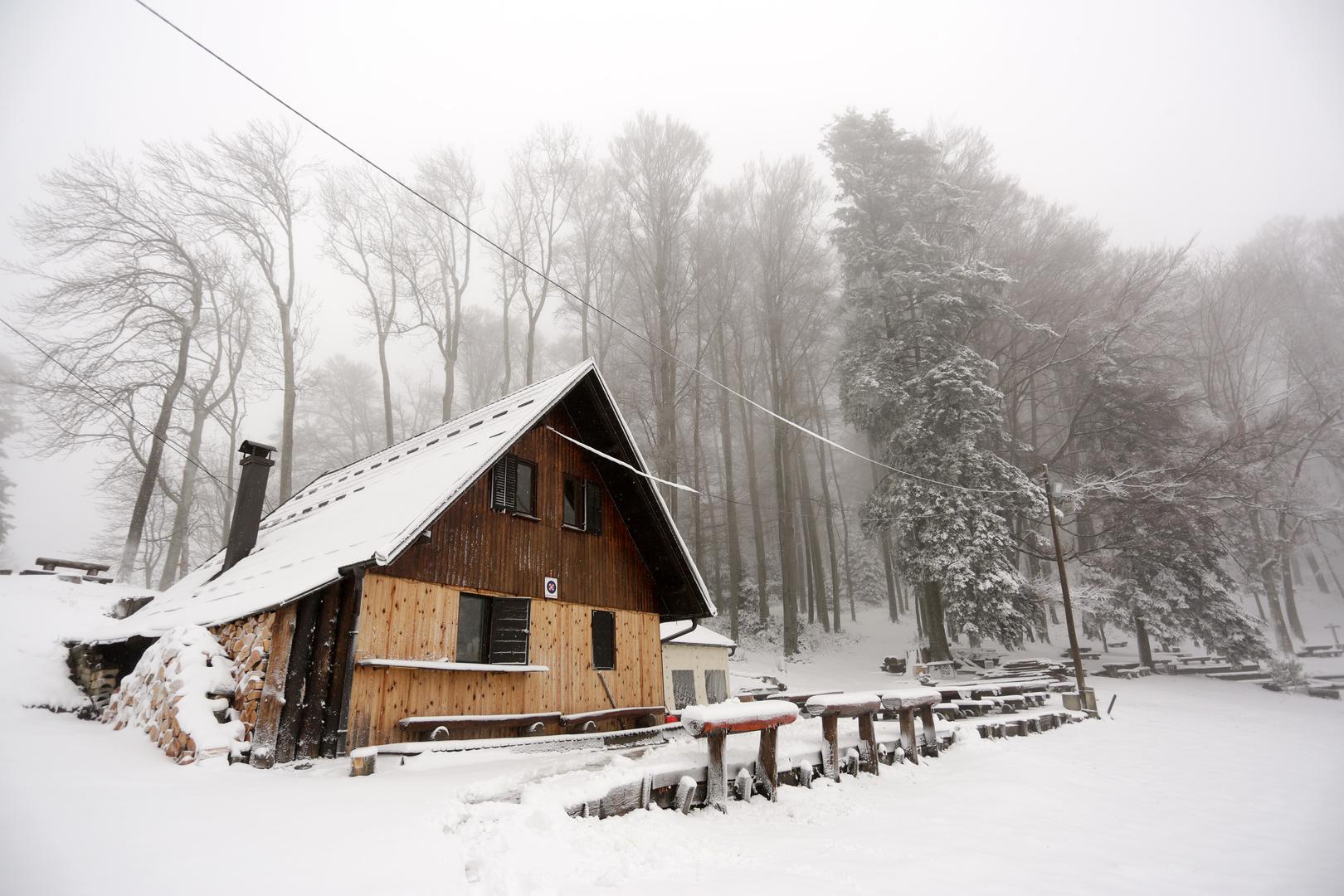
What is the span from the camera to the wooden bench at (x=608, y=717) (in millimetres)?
10766

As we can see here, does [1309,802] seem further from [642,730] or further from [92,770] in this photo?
[92,770]

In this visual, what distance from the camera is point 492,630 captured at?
33.3 feet

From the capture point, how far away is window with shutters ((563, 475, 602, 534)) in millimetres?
12055

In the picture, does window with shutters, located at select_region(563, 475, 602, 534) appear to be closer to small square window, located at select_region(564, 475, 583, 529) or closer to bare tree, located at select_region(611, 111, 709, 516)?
small square window, located at select_region(564, 475, 583, 529)

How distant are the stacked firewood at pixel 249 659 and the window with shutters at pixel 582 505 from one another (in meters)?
5.04

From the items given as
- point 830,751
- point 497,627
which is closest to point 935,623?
point 830,751

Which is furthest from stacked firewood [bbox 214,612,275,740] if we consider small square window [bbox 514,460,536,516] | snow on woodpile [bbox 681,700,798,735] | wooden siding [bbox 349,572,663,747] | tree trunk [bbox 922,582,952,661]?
tree trunk [bbox 922,582,952,661]

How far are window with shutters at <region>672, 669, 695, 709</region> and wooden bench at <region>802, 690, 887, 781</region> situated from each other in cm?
872

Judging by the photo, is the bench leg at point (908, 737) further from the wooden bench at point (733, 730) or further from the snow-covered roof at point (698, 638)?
the snow-covered roof at point (698, 638)

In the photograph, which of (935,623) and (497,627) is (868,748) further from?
(935,623)

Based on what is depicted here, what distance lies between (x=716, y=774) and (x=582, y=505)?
6.43m

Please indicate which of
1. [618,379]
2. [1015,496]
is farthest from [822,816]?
[618,379]

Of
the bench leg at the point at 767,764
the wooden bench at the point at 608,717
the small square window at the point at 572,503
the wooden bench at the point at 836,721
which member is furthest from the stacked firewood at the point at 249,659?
the wooden bench at the point at 836,721

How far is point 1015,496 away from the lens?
21.2 m
